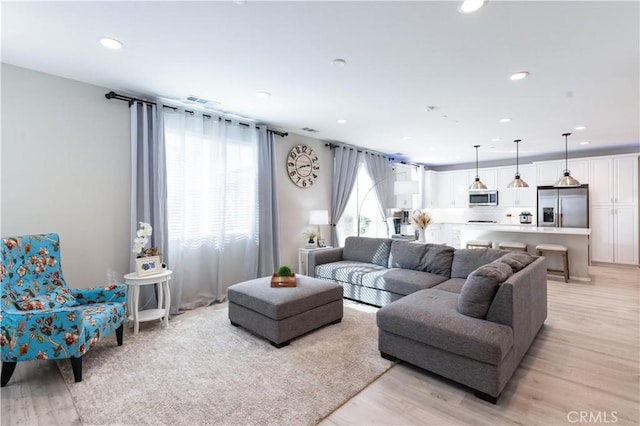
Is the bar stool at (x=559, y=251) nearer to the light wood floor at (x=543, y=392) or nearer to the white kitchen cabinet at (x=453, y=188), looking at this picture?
the light wood floor at (x=543, y=392)

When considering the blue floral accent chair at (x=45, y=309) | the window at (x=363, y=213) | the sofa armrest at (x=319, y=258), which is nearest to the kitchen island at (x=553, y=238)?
the window at (x=363, y=213)

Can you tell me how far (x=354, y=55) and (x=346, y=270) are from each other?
2662 mm

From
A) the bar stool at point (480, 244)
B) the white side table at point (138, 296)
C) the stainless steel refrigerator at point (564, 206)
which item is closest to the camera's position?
the white side table at point (138, 296)

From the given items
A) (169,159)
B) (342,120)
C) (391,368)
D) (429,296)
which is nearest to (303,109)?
(342,120)

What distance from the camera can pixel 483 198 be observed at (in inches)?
Result: 318

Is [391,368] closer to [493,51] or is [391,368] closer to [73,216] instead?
[493,51]

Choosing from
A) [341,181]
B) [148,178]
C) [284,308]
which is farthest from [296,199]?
[284,308]

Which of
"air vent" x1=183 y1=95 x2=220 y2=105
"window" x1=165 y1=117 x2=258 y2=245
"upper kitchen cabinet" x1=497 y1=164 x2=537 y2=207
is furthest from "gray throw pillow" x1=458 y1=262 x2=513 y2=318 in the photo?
"upper kitchen cabinet" x1=497 y1=164 x2=537 y2=207

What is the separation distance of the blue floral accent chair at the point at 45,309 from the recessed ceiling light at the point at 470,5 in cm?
336

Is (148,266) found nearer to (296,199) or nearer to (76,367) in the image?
(76,367)

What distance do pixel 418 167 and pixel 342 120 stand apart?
473 cm

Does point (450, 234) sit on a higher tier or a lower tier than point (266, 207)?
lower

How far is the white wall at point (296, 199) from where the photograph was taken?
511cm

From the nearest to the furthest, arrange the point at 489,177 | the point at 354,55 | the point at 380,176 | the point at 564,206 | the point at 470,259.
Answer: the point at 354,55
the point at 470,259
the point at 564,206
the point at 380,176
the point at 489,177
